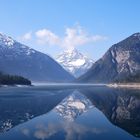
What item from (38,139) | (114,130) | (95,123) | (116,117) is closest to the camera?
(38,139)

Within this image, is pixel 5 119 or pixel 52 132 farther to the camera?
pixel 5 119

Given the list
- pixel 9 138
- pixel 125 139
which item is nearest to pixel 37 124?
pixel 9 138

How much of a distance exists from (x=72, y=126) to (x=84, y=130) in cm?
389

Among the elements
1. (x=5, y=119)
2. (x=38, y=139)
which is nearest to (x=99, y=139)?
(x=38, y=139)

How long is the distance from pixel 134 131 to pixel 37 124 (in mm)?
13243

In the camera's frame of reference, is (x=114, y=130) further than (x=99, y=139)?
Yes

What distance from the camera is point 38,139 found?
3616cm

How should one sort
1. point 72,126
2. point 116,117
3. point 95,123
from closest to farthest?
point 72,126 < point 95,123 < point 116,117

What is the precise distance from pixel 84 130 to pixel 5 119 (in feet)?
45.7

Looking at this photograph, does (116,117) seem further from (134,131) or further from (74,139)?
(74,139)

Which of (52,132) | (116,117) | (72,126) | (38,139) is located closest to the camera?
(38,139)

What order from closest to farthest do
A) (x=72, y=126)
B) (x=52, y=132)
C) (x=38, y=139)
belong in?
(x=38, y=139) < (x=52, y=132) < (x=72, y=126)

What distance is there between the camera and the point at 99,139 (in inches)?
1467

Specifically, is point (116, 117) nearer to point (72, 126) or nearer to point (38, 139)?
point (72, 126)
